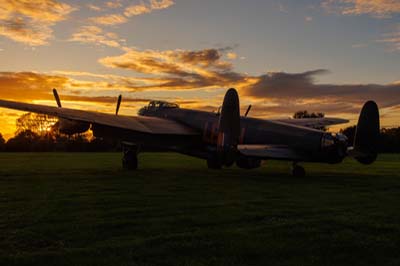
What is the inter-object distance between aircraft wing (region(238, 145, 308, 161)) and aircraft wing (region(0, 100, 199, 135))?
5.75 meters

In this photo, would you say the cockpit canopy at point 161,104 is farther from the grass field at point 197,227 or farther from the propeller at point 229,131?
the grass field at point 197,227

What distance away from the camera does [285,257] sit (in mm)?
5641

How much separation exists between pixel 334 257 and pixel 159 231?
2.83m

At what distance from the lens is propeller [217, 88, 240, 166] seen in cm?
1464

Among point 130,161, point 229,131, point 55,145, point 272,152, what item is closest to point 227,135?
point 229,131

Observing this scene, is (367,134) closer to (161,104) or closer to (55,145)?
(161,104)

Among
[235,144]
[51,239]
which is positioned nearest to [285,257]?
[51,239]

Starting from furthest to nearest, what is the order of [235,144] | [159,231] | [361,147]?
1. [361,147]
2. [235,144]
3. [159,231]

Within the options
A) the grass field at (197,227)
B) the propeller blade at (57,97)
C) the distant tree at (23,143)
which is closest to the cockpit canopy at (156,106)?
the propeller blade at (57,97)

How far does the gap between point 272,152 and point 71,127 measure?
35.1 ft

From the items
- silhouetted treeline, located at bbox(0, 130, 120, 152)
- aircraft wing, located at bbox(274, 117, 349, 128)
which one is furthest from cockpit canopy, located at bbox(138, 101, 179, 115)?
silhouetted treeline, located at bbox(0, 130, 120, 152)

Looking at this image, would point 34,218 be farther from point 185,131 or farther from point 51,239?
point 185,131

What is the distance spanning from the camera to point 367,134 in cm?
1864

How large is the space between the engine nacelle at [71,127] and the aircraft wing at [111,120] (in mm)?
821
